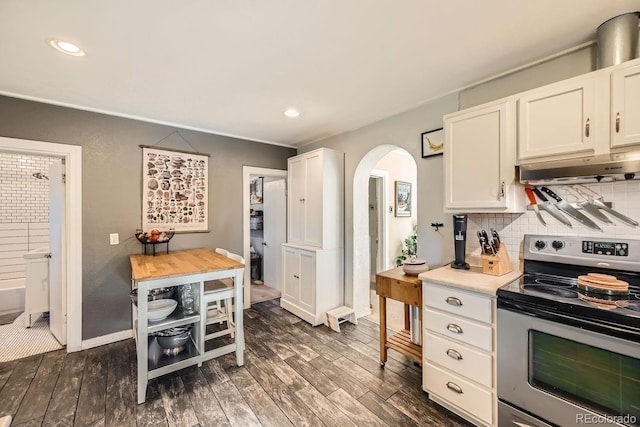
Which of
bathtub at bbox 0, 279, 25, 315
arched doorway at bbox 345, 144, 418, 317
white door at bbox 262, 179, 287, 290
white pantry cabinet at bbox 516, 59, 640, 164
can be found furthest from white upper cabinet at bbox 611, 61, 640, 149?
bathtub at bbox 0, 279, 25, 315

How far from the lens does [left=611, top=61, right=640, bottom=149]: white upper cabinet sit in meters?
1.34

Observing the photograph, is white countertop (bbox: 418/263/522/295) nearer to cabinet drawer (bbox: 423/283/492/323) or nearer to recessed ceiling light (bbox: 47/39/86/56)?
cabinet drawer (bbox: 423/283/492/323)

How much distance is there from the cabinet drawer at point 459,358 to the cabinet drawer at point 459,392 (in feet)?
0.17

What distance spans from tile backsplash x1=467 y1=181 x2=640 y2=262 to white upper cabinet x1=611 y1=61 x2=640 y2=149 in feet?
1.26

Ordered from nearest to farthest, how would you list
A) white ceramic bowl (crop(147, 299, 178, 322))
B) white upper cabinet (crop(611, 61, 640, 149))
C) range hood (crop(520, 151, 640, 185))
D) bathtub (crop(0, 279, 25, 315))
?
white upper cabinet (crop(611, 61, 640, 149))
range hood (crop(520, 151, 640, 185))
white ceramic bowl (crop(147, 299, 178, 322))
bathtub (crop(0, 279, 25, 315))

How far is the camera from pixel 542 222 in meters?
1.87

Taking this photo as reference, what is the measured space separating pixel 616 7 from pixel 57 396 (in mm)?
4328

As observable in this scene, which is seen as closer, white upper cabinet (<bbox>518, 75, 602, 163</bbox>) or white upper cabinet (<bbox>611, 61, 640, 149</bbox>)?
white upper cabinet (<bbox>611, 61, 640, 149</bbox>)

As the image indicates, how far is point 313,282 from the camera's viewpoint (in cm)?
324

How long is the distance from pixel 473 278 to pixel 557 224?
690 mm

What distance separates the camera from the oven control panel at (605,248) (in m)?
1.54

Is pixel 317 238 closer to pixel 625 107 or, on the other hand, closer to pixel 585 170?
pixel 585 170

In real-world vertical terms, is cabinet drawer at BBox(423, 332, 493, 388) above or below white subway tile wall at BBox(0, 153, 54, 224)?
below

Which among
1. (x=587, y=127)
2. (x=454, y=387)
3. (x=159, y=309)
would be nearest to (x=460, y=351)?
(x=454, y=387)
